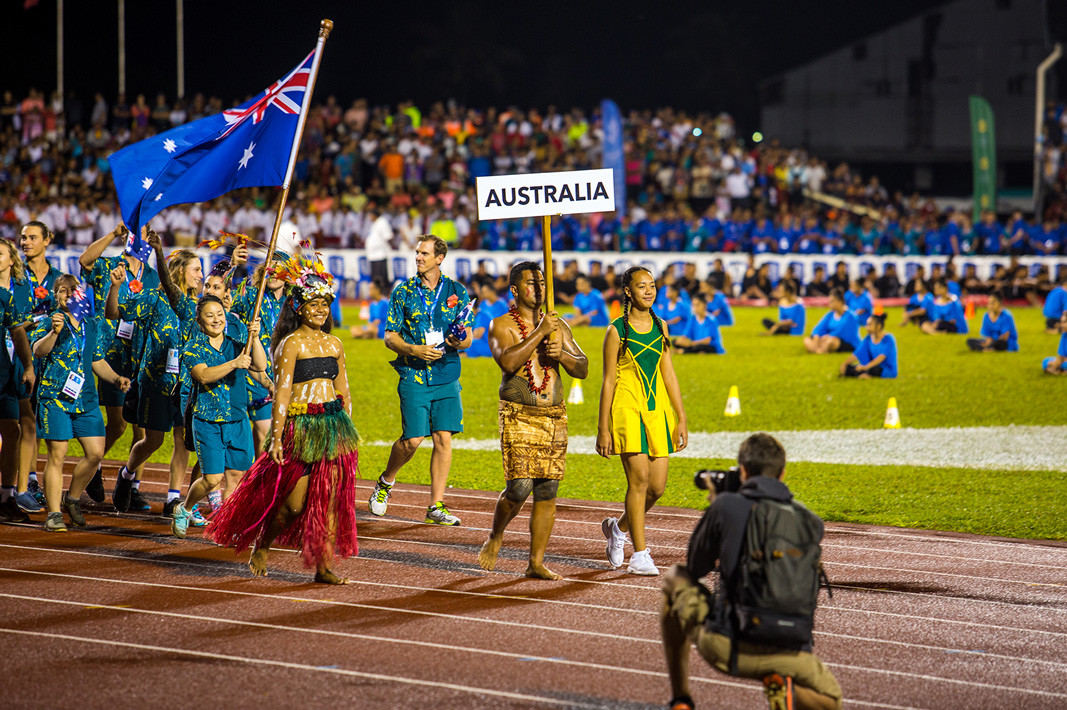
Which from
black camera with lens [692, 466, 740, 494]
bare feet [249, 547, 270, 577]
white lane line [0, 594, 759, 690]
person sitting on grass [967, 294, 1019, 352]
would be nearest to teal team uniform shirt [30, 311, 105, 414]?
white lane line [0, 594, 759, 690]

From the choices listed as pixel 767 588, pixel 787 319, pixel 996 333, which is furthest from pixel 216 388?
pixel 787 319

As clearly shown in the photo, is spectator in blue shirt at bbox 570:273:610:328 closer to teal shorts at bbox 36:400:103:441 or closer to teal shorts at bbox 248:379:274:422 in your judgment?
teal shorts at bbox 248:379:274:422

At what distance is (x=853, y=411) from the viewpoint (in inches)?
616

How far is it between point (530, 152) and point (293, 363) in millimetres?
30316

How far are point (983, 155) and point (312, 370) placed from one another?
97.4 ft

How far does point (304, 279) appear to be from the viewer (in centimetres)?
730

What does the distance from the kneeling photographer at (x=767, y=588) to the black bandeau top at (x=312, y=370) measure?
3287 millimetres

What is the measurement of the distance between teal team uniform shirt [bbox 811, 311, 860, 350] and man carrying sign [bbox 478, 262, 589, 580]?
48.4 ft

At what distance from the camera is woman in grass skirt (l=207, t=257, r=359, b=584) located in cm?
712

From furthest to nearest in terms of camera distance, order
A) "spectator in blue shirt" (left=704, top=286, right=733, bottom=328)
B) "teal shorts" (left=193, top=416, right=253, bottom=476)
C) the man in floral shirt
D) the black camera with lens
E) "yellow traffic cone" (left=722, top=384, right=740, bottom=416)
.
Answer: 1. "spectator in blue shirt" (left=704, top=286, right=733, bottom=328)
2. "yellow traffic cone" (left=722, top=384, right=740, bottom=416)
3. the man in floral shirt
4. "teal shorts" (left=193, top=416, right=253, bottom=476)
5. the black camera with lens

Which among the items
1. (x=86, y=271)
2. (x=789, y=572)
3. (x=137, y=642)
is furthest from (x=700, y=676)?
(x=86, y=271)

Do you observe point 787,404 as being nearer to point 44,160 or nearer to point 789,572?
Answer: point 789,572

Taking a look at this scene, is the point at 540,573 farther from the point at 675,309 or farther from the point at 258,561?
the point at 675,309

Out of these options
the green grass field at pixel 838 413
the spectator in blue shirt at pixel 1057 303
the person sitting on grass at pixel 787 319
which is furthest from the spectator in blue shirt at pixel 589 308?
the spectator in blue shirt at pixel 1057 303
